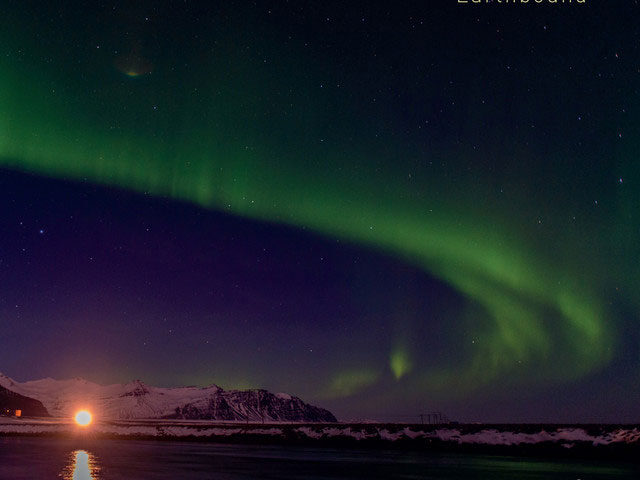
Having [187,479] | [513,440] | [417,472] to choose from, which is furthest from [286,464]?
[513,440]

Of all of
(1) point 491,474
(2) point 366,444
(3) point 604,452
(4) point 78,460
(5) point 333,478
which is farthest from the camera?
(2) point 366,444

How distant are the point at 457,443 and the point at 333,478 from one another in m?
39.3

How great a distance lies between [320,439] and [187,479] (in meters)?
51.8

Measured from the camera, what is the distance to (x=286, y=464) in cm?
3622

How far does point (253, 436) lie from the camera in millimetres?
82562

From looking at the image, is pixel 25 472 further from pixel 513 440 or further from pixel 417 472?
pixel 513 440

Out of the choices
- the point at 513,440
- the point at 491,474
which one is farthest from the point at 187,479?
the point at 513,440

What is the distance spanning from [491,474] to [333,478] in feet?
31.2

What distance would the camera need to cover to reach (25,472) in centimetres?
2680

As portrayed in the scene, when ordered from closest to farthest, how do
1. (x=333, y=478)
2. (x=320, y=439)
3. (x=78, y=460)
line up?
(x=333, y=478), (x=78, y=460), (x=320, y=439)

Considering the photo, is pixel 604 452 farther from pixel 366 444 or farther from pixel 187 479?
pixel 187 479

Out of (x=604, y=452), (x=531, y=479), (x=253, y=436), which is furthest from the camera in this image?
(x=253, y=436)

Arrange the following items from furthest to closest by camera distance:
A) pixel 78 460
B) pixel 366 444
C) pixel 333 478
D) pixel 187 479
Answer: pixel 366 444 < pixel 78 460 < pixel 333 478 < pixel 187 479

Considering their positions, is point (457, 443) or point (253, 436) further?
point (253, 436)
